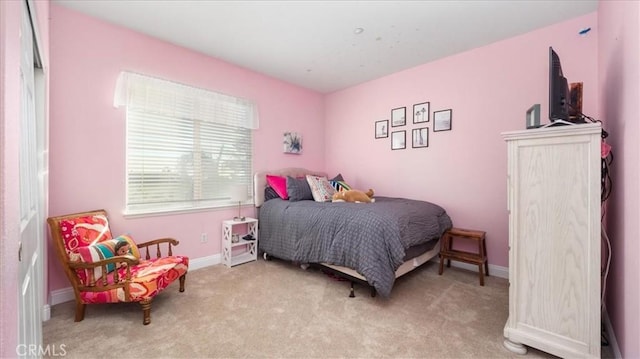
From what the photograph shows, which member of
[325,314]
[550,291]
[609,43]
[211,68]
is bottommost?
[325,314]

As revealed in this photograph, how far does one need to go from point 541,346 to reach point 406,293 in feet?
3.37

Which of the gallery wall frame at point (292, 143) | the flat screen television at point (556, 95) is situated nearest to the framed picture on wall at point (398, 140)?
the gallery wall frame at point (292, 143)

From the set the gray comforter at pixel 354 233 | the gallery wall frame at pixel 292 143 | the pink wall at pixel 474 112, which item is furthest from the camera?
the gallery wall frame at pixel 292 143

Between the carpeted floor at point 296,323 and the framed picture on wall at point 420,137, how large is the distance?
5.57 ft

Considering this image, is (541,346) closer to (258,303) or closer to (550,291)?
(550,291)

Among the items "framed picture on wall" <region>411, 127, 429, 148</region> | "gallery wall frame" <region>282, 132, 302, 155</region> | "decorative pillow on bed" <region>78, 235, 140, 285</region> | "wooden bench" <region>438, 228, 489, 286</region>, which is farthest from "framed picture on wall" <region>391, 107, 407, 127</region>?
"decorative pillow on bed" <region>78, 235, 140, 285</region>

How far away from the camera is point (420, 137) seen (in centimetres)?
350

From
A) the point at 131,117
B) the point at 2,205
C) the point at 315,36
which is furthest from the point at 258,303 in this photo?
the point at 315,36

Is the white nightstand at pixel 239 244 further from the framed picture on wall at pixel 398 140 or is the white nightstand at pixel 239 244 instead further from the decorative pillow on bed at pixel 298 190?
the framed picture on wall at pixel 398 140

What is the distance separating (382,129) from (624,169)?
2632mm

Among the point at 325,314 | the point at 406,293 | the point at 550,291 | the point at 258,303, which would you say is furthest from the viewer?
the point at 406,293

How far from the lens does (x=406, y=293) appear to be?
2.45 metres

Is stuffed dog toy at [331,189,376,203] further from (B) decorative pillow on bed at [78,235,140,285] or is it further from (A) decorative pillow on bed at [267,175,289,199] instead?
(B) decorative pillow on bed at [78,235,140,285]

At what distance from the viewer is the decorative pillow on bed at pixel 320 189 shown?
3.44 meters
